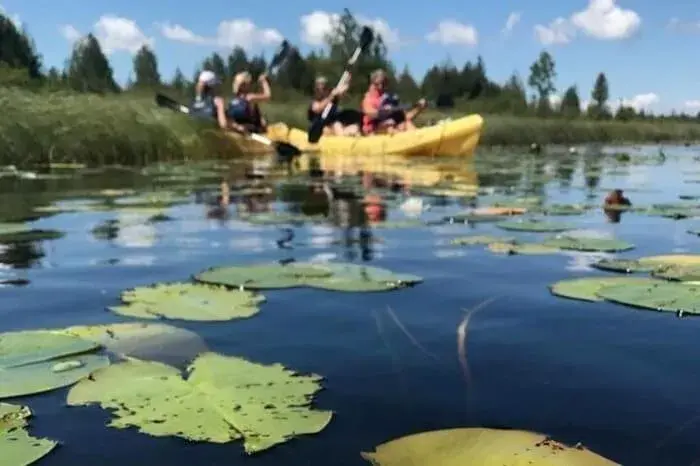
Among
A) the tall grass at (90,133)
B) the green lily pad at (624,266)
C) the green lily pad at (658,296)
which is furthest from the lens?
the tall grass at (90,133)

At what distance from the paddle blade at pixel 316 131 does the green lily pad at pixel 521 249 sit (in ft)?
36.4

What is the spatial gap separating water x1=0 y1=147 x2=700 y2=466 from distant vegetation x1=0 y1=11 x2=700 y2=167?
7.33 meters

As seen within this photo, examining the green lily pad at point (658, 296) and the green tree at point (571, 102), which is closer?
the green lily pad at point (658, 296)

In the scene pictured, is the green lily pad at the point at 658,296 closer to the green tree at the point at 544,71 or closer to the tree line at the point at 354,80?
the tree line at the point at 354,80

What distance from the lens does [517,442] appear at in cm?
154

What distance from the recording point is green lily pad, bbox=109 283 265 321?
2.61 metres

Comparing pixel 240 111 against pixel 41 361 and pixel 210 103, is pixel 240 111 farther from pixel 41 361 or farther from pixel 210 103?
pixel 41 361

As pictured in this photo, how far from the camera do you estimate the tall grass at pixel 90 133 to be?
35.4ft

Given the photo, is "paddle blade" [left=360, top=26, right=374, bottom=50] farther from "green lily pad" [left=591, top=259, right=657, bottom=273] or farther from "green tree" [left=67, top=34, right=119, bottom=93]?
"green tree" [left=67, top=34, right=119, bottom=93]

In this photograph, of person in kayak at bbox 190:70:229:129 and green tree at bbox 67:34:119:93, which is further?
green tree at bbox 67:34:119:93

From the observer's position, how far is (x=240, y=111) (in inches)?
599

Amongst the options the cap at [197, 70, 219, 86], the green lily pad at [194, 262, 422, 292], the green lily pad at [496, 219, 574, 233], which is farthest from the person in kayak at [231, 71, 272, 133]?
the green lily pad at [194, 262, 422, 292]

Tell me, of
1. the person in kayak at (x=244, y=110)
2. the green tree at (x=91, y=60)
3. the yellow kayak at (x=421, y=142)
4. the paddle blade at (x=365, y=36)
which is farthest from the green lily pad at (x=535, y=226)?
the green tree at (x=91, y=60)

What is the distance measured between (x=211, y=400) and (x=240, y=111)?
13808 mm
